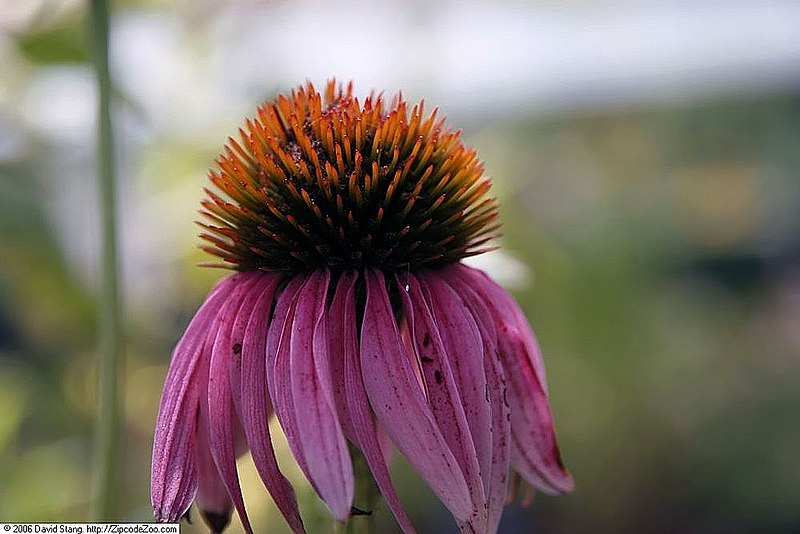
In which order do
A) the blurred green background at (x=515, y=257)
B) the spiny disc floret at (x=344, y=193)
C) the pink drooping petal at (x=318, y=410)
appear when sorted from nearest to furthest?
the pink drooping petal at (x=318, y=410)
the spiny disc floret at (x=344, y=193)
the blurred green background at (x=515, y=257)

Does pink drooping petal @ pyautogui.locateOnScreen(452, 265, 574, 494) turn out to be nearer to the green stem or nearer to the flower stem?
the flower stem

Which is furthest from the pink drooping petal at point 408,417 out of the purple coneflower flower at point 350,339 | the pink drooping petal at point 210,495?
the pink drooping petal at point 210,495

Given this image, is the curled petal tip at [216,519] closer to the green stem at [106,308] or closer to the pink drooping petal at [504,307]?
the green stem at [106,308]

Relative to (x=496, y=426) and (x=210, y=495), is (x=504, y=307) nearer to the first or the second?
(x=496, y=426)

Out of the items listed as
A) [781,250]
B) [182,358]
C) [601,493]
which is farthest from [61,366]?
[781,250]

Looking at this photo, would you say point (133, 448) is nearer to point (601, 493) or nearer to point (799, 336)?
point (601, 493)

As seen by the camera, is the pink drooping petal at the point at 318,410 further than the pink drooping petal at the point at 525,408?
No
